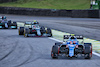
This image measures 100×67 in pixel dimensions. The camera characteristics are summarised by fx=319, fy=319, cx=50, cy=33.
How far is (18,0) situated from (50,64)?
6033 centimetres

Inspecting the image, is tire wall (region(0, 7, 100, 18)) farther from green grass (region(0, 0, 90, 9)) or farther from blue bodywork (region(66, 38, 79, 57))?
blue bodywork (region(66, 38, 79, 57))

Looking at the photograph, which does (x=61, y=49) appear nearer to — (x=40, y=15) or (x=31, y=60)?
(x=31, y=60)

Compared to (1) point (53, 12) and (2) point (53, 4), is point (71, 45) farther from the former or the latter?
(2) point (53, 4)

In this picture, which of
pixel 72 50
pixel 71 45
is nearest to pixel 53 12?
pixel 71 45

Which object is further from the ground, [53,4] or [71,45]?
[53,4]

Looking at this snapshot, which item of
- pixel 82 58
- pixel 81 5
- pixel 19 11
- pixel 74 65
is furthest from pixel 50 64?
pixel 81 5

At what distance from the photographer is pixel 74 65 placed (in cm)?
992

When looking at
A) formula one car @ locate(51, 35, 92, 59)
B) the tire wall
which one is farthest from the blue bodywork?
the tire wall

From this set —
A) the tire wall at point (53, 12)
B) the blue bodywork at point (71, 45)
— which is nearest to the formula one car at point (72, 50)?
the blue bodywork at point (71, 45)

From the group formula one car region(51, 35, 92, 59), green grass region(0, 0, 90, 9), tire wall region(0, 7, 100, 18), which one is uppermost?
green grass region(0, 0, 90, 9)

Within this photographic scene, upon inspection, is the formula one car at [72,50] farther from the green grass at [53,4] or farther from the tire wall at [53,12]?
the green grass at [53,4]

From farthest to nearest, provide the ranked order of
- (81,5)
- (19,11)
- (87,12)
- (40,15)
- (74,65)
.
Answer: (81,5) < (19,11) < (40,15) < (87,12) < (74,65)

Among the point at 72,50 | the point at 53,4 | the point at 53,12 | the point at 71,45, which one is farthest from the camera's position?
the point at 53,4

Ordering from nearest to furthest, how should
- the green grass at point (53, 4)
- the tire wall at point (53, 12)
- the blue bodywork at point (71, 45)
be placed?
the blue bodywork at point (71, 45) < the tire wall at point (53, 12) < the green grass at point (53, 4)
